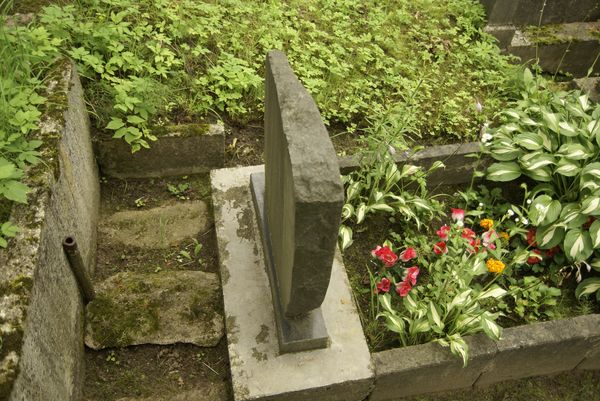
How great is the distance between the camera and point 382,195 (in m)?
3.28

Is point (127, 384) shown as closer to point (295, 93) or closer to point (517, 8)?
point (295, 93)

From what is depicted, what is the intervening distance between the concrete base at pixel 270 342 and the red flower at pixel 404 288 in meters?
0.30

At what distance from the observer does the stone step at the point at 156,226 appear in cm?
327

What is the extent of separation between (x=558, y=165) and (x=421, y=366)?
5.73ft

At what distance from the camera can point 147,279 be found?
9.66 ft

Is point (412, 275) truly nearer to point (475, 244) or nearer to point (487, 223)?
point (475, 244)

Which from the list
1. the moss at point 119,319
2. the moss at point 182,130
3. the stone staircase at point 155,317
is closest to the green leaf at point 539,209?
the stone staircase at point 155,317

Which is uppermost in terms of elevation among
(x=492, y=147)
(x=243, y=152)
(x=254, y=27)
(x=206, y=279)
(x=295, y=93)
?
(x=295, y=93)

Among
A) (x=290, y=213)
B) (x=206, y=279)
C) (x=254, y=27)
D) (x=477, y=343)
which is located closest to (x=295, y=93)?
(x=290, y=213)

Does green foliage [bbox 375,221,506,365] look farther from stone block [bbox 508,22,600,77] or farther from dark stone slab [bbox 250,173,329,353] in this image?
stone block [bbox 508,22,600,77]

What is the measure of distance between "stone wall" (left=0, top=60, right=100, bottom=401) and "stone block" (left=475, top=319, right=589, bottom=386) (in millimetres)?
2315

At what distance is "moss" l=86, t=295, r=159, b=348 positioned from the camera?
2750 mm

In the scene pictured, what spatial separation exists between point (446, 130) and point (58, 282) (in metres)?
3.03

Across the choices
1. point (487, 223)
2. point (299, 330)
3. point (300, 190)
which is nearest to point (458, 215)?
point (487, 223)
